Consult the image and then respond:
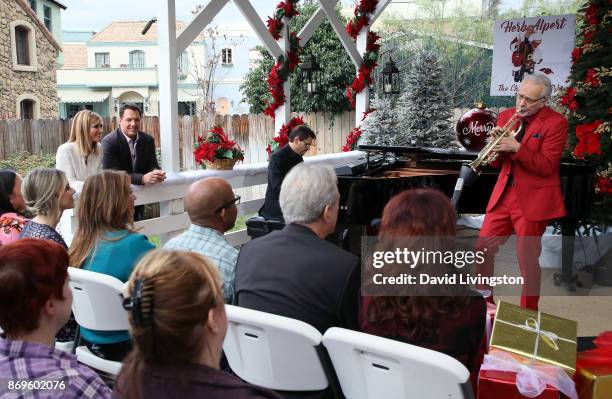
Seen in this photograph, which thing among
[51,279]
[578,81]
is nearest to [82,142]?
[51,279]

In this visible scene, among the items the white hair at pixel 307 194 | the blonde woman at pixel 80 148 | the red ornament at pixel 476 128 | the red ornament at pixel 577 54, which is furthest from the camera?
the red ornament at pixel 476 128

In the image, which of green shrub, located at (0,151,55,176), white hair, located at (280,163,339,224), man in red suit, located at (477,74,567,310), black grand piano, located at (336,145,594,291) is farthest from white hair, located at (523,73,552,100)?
green shrub, located at (0,151,55,176)

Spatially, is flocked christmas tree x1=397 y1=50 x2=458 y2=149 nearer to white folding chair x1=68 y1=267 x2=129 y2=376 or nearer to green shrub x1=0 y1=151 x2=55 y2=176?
green shrub x1=0 y1=151 x2=55 y2=176

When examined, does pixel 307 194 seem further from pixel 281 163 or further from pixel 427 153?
pixel 427 153

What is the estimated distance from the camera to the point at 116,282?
2146 millimetres

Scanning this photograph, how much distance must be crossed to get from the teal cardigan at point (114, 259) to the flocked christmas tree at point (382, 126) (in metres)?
6.23

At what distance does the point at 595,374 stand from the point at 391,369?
660mm

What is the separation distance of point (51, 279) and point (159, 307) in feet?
1.83

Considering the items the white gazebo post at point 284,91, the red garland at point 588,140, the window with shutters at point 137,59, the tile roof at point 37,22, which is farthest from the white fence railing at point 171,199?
the window with shutters at point 137,59

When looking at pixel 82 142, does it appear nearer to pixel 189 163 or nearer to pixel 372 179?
pixel 372 179

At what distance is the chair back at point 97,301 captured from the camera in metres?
2.16

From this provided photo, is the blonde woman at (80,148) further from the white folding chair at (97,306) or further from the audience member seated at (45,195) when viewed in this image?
the white folding chair at (97,306)

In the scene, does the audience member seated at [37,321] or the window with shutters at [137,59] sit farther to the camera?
the window with shutters at [137,59]

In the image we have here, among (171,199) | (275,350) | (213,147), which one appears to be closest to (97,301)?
(275,350)
